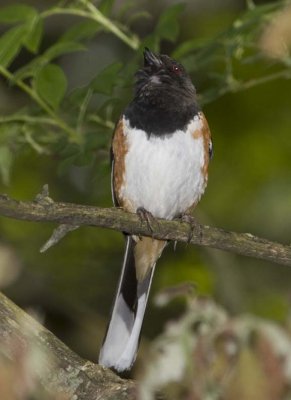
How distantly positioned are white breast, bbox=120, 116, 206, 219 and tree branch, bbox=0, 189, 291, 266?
736mm

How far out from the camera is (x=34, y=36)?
10.6 ft

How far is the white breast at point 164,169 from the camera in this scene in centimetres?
388

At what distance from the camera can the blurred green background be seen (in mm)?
5191

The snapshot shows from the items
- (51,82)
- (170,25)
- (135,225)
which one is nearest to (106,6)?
(170,25)

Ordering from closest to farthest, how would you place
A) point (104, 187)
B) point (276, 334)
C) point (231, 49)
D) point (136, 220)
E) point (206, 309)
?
point (276, 334)
point (206, 309)
point (136, 220)
point (231, 49)
point (104, 187)

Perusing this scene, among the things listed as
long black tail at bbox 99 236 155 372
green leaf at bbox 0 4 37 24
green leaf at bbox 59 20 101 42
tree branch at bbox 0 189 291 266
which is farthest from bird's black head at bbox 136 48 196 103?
tree branch at bbox 0 189 291 266

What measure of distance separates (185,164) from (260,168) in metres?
2.16

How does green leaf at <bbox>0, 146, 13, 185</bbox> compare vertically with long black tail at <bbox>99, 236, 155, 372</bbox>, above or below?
above

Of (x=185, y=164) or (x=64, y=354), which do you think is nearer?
(x=64, y=354)

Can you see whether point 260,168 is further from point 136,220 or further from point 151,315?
point 136,220

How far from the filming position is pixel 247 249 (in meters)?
2.96

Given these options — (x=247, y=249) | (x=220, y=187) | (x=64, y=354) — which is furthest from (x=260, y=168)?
(x=64, y=354)

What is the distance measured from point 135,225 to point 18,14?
982 millimetres

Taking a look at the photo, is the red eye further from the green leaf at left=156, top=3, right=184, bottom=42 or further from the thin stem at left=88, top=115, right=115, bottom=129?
the green leaf at left=156, top=3, right=184, bottom=42
